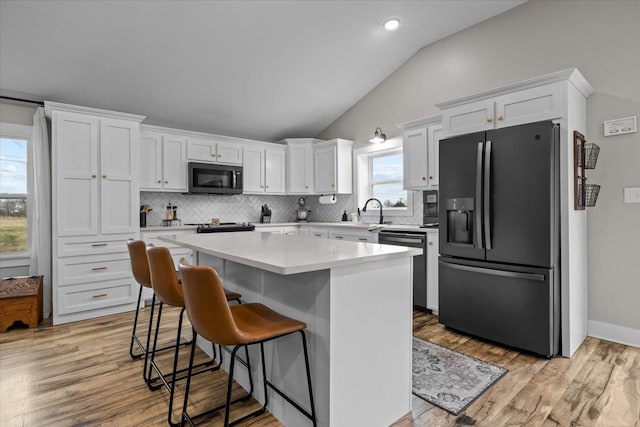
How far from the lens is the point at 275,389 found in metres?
1.82

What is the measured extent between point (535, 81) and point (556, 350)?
208 cm

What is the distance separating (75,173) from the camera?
353cm

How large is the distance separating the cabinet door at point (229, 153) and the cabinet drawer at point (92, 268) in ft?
5.94

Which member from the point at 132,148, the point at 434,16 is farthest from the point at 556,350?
the point at 132,148

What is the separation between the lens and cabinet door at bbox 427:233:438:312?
3.51 metres

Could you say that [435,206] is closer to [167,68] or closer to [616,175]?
[616,175]

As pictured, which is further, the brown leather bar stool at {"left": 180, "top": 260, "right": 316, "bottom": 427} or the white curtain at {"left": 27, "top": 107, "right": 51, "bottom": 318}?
the white curtain at {"left": 27, "top": 107, "right": 51, "bottom": 318}

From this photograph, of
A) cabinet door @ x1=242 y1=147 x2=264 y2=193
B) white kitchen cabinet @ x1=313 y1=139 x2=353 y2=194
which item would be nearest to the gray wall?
white kitchen cabinet @ x1=313 y1=139 x2=353 y2=194

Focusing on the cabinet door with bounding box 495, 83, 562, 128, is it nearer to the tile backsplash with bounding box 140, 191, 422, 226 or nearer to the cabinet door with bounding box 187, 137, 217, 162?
the tile backsplash with bounding box 140, 191, 422, 226

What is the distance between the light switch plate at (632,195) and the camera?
110 inches

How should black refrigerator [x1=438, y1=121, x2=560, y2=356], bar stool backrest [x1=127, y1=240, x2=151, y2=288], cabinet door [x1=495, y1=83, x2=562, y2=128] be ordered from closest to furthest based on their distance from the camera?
bar stool backrest [x1=127, y1=240, x2=151, y2=288], black refrigerator [x1=438, y1=121, x2=560, y2=356], cabinet door [x1=495, y1=83, x2=562, y2=128]

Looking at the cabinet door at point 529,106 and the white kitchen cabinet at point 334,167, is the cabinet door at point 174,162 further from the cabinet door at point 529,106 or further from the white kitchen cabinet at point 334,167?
the cabinet door at point 529,106

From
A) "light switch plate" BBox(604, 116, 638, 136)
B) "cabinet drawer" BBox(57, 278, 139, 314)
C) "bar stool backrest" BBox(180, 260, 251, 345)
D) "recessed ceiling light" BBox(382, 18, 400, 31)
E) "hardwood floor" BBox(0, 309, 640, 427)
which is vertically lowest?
"hardwood floor" BBox(0, 309, 640, 427)

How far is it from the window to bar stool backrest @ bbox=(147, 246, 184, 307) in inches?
122
